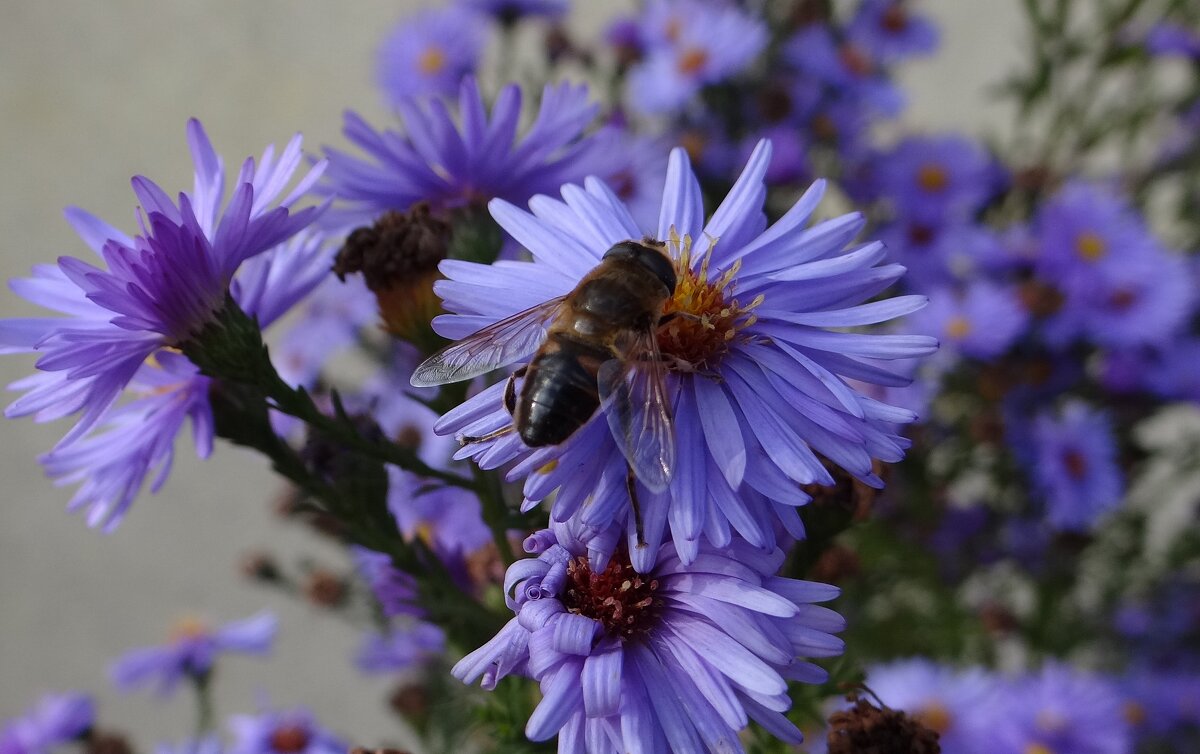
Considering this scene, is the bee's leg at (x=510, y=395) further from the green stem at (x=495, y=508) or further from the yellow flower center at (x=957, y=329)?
the yellow flower center at (x=957, y=329)

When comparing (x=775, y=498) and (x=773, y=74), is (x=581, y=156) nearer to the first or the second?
(x=775, y=498)

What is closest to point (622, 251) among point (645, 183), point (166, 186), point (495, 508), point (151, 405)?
point (495, 508)

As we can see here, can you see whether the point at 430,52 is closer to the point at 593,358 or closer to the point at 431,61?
the point at 431,61

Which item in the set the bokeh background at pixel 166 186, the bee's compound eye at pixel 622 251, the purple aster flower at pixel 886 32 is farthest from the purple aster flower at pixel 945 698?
the bokeh background at pixel 166 186

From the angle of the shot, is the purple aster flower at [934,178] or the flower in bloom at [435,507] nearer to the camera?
the flower in bloom at [435,507]

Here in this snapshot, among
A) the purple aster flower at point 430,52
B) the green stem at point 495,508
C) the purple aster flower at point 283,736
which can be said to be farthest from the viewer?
the purple aster flower at point 430,52
